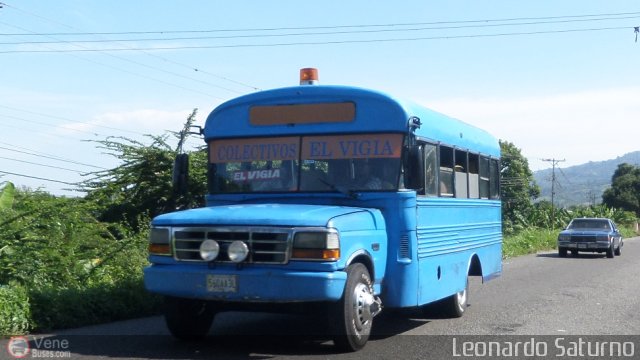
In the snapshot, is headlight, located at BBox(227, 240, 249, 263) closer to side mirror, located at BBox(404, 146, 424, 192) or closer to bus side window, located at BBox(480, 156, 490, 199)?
side mirror, located at BBox(404, 146, 424, 192)

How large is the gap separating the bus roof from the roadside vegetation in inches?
69.3

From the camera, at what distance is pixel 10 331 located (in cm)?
873

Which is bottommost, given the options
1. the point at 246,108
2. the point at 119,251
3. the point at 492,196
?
the point at 119,251

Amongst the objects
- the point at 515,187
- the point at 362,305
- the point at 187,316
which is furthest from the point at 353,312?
the point at 515,187

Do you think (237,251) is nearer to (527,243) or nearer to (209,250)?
(209,250)

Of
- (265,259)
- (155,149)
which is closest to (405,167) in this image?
(265,259)

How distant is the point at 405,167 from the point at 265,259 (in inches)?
79.7

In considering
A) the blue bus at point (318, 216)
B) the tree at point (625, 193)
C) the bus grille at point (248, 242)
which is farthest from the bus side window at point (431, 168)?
the tree at point (625, 193)

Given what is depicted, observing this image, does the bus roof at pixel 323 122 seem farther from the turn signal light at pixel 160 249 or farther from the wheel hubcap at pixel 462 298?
the wheel hubcap at pixel 462 298

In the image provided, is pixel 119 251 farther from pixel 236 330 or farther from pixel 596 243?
pixel 596 243

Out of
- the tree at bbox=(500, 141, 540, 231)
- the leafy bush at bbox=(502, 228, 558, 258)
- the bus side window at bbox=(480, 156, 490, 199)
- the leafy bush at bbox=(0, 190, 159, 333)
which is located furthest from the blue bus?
the tree at bbox=(500, 141, 540, 231)

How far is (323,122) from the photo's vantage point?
8.98 m

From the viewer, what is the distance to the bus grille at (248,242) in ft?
24.6

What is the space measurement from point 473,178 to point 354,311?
4.46 meters
